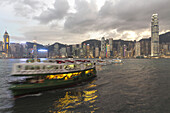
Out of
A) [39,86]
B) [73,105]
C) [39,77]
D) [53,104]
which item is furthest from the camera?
[39,77]

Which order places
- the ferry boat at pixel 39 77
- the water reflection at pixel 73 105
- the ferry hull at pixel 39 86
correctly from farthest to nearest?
the ferry boat at pixel 39 77, the ferry hull at pixel 39 86, the water reflection at pixel 73 105

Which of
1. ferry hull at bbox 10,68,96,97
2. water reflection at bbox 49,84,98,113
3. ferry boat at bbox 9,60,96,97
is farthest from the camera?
ferry boat at bbox 9,60,96,97

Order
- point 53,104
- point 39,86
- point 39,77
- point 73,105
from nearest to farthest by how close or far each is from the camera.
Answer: point 73,105 < point 53,104 < point 39,86 < point 39,77

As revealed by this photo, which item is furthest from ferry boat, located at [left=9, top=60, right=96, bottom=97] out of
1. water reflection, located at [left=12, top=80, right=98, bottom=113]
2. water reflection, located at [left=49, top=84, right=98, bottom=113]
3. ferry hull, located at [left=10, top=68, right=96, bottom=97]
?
water reflection, located at [left=49, top=84, right=98, bottom=113]

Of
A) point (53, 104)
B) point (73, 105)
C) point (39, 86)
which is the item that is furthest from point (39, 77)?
point (73, 105)

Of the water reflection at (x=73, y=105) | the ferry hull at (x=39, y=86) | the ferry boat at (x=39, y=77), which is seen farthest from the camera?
the ferry boat at (x=39, y=77)

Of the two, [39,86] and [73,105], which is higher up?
[39,86]

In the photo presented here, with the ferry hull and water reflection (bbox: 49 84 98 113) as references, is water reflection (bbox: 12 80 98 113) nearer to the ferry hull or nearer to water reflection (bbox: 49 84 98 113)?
water reflection (bbox: 49 84 98 113)

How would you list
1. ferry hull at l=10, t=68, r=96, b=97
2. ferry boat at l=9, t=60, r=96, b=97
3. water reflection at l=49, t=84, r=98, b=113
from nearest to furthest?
water reflection at l=49, t=84, r=98, b=113, ferry hull at l=10, t=68, r=96, b=97, ferry boat at l=9, t=60, r=96, b=97

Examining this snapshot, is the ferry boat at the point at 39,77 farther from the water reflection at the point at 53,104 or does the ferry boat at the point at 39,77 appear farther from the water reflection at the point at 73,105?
the water reflection at the point at 73,105

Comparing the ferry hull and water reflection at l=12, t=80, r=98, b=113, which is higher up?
the ferry hull

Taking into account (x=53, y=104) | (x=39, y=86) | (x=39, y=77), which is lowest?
(x=53, y=104)

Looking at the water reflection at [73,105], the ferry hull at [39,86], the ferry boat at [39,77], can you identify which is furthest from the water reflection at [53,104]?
the ferry boat at [39,77]

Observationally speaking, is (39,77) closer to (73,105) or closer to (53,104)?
(53,104)
